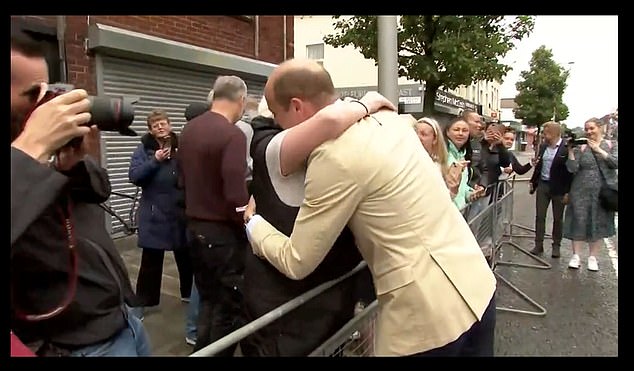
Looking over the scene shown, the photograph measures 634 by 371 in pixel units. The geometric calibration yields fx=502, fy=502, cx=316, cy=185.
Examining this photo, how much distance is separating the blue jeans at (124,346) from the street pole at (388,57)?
3762 mm

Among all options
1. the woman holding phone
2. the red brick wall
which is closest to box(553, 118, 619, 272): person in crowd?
the woman holding phone

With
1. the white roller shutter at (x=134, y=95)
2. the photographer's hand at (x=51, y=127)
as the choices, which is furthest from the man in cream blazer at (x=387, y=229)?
the white roller shutter at (x=134, y=95)

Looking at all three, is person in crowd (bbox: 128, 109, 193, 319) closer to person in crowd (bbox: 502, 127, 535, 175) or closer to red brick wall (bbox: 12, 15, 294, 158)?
red brick wall (bbox: 12, 15, 294, 158)

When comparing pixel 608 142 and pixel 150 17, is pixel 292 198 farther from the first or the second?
pixel 150 17

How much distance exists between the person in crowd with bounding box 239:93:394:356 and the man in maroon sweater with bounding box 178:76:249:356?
1097 millimetres

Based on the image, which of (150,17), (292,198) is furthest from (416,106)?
(292,198)

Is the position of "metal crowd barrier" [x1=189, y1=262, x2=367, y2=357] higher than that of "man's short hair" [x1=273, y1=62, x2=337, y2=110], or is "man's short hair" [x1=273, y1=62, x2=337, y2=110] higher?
"man's short hair" [x1=273, y1=62, x2=337, y2=110]

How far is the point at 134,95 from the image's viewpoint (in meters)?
7.37

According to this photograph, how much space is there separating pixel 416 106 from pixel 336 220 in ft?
74.3

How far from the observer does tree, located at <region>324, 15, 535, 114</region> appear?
476 inches

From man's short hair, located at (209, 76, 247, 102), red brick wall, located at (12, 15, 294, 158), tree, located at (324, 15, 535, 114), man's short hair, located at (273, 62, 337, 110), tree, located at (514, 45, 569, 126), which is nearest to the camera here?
man's short hair, located at (273, 62, 337, 110)

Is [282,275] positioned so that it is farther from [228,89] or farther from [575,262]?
[575,262]

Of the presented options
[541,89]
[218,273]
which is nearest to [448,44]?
[218,273]

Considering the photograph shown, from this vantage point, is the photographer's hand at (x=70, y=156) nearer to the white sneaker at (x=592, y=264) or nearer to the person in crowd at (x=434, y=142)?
the person in crowd at (x=434, y=142)
